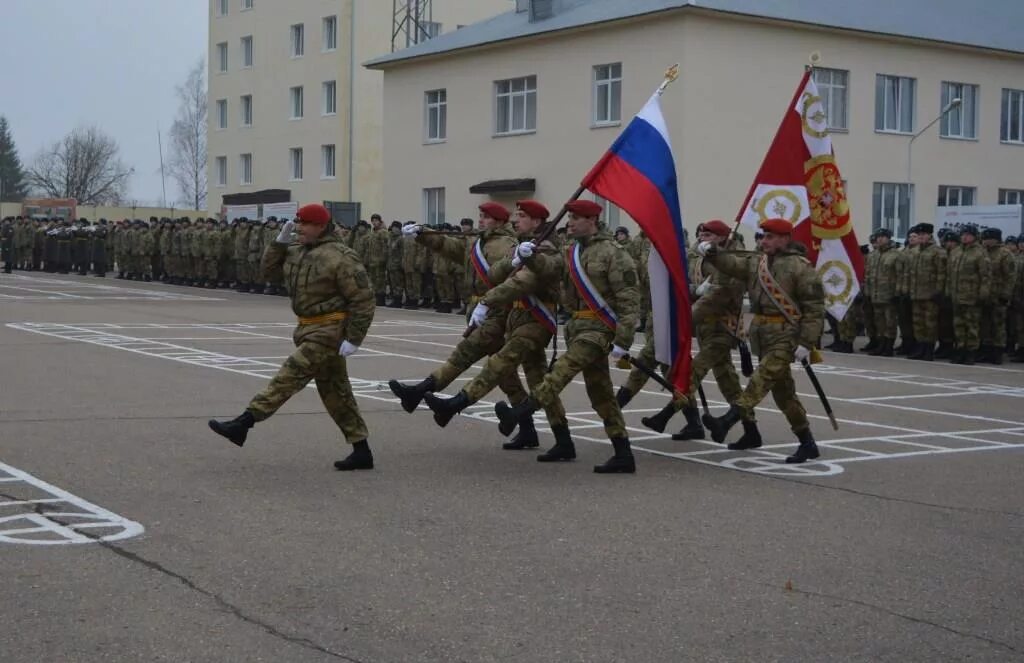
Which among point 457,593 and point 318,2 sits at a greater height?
point 318,2

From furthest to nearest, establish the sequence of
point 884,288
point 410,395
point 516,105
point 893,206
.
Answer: point 516,105 < point 893,206 < point 884,288 < point 410,395

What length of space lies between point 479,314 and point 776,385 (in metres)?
2.32

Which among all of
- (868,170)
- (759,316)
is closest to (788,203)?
(759,316)

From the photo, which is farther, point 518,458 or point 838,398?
point 838,398

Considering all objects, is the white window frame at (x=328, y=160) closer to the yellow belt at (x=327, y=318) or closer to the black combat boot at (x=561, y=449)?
the black combat boot at (x=561, y=449)

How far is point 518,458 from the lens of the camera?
11172mm

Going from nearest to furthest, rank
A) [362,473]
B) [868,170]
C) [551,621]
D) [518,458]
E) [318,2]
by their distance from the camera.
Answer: [551,621]
[362,473]
[518,458]
[868,170]
[318,2]

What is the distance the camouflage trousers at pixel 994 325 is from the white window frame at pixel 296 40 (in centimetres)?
4495

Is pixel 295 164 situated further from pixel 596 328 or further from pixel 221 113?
pixel 596 328

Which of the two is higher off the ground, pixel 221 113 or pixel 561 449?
pixel 221 113

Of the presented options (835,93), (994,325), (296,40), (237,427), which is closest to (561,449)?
(237,427)

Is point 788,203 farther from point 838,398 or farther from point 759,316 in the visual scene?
point 838,398

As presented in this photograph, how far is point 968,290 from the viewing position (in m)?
22.0

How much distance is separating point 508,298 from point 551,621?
459 centimetres
